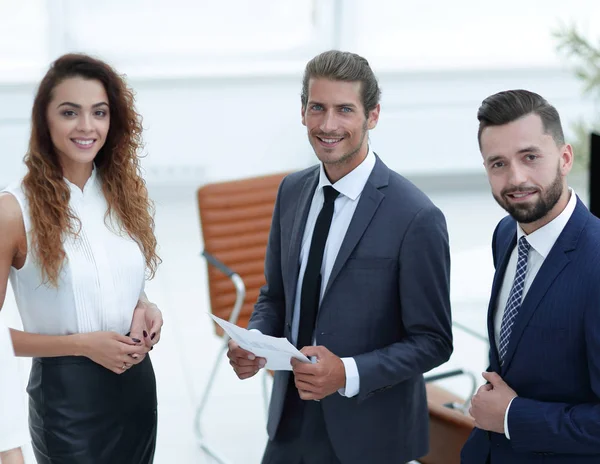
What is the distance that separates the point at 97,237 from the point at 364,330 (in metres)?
0.81

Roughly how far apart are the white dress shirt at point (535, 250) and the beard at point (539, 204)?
0.04 m

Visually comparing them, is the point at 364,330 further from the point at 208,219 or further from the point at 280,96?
the point at 280,96

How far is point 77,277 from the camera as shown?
255 cm

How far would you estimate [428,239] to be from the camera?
96.3 inches

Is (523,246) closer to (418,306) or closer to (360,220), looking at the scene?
(418,306)

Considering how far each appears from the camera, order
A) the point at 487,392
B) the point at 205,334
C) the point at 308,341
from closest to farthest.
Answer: the point at 487,392 < the point at 308,341 < the point at 205,334

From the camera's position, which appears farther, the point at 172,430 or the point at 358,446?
the point at 172,430

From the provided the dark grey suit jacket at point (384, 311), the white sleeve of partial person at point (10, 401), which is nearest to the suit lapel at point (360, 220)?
the dark grey suit jacket at point (384, 311)

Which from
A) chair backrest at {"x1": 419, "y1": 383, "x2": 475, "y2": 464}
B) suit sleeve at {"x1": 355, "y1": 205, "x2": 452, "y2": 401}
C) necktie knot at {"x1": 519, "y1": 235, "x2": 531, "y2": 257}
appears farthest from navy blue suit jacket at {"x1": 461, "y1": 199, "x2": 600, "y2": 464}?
chair backrest at {"x1": 419, "y1": 383, "x2": 475, "y2": 464}

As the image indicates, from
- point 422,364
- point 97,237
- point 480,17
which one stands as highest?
point 480,17

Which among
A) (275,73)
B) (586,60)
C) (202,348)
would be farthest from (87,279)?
(275,73)

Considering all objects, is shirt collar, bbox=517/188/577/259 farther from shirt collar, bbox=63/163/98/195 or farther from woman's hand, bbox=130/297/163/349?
shirt collar, bbox=63/163/98/195

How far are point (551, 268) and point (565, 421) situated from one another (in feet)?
1.13

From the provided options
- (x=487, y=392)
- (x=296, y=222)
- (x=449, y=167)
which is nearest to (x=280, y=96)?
(x=449, y=167)
